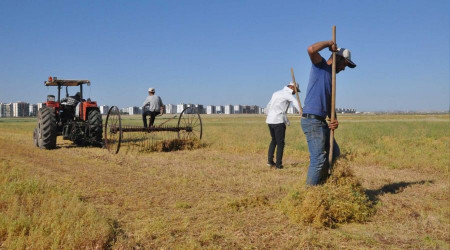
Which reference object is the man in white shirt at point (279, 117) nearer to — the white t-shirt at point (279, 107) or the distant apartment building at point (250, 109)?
the white t-shirt at point (279, 107)

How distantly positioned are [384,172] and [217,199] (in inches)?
164

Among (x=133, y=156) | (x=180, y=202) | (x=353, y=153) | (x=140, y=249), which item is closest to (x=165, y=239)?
(x=140, y=249)

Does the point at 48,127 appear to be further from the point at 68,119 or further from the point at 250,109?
the point at 250,109

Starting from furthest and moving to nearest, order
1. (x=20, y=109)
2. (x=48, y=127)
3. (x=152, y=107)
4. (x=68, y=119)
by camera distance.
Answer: (x=20, y=109) → (x=68, y=119) → (x=48, y=127) → (x=152, y=107)

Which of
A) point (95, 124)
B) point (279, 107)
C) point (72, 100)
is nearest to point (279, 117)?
point (279, 107)

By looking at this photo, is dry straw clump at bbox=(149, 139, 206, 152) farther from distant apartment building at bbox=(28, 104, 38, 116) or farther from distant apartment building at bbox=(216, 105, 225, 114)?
distant apartment building at bbox=(216, 105, 225, 114)

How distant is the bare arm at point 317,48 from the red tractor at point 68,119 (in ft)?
29.5

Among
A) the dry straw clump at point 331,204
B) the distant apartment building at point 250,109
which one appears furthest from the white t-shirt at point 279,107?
the distant apartment building at point 250,109

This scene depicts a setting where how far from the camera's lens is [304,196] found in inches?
174

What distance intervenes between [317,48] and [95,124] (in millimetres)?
9216

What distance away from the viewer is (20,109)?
4683 inches

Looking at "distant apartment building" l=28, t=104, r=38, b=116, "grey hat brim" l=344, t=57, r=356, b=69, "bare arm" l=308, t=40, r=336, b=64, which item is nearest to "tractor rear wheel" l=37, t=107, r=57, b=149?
"bare arm" l=308, t=40, r=336, b=64

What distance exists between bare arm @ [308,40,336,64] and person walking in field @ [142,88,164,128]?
7716 mm

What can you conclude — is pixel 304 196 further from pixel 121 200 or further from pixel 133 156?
pixel 133 156
